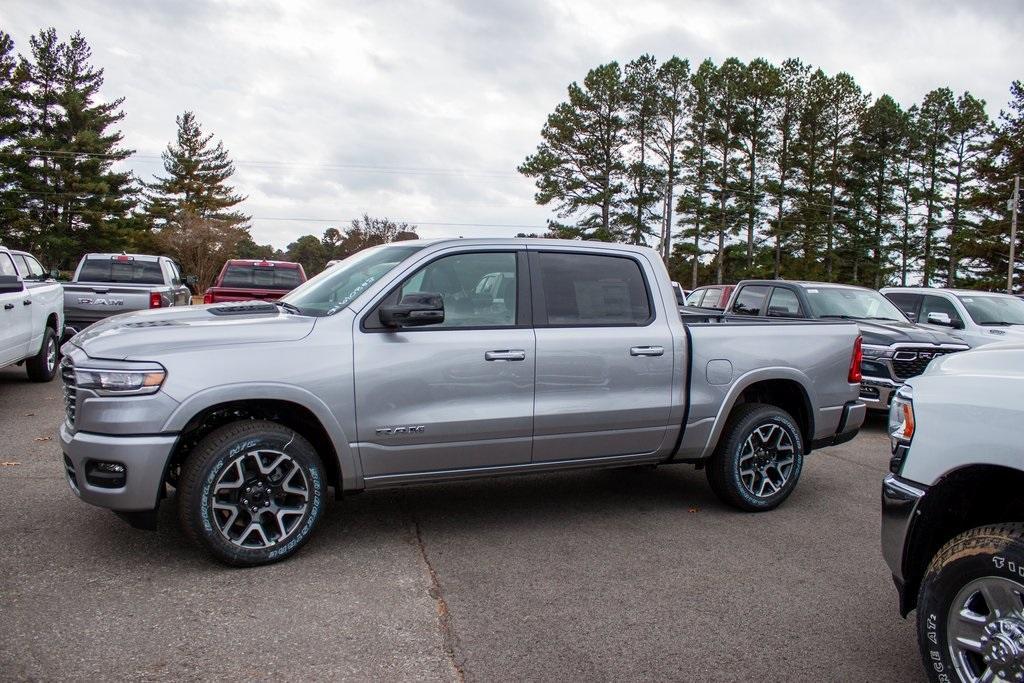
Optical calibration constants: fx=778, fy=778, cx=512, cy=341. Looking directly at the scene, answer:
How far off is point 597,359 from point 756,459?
1.54 metres

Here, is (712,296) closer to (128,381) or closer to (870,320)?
(870,320)

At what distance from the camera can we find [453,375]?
15.1ft

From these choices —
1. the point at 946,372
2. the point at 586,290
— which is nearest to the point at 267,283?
the point at 586,290

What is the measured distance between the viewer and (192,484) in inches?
160

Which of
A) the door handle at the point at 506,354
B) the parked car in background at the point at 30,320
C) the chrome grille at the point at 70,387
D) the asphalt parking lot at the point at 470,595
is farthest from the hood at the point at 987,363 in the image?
the parked car in background at the point at 30,320

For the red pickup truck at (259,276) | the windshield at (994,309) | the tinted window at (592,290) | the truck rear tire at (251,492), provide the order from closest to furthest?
the truck rear tire at (251,492) → the tinted window at (592,290) → the windshield at (994,309) → the red pickup truck at (259,276)

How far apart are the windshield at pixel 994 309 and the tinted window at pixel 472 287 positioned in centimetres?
1010

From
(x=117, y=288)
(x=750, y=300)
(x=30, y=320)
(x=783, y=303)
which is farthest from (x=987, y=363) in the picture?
(x=117, y=288)

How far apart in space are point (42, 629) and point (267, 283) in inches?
515

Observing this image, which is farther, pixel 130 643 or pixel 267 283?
pixel 267 283

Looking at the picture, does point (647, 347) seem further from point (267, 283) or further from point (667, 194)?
point (667, 194)

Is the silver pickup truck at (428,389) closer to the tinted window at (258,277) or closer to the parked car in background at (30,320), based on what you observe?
the parked car in background at (30,320)

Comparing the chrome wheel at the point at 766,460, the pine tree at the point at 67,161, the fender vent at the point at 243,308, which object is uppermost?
the pine tree at the point at 67,161

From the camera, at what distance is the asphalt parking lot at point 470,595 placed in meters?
3.28
